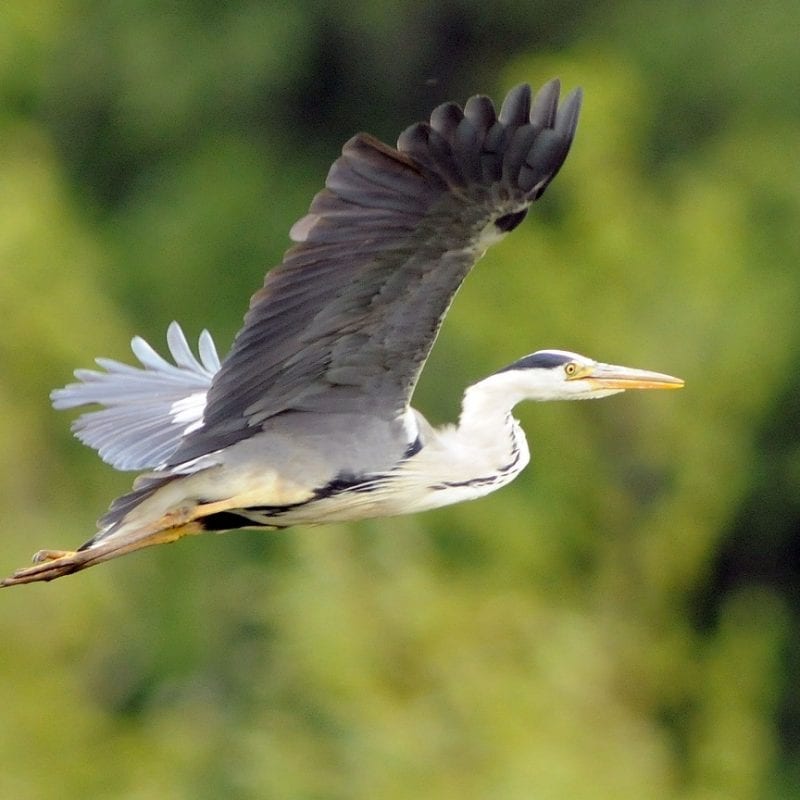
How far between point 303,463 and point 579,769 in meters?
4.58

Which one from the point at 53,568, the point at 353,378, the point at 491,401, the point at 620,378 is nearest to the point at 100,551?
the point at 53,568

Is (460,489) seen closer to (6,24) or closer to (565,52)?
(565,52)

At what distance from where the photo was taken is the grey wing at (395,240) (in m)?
5.27

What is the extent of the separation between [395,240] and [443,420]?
28.7 feet

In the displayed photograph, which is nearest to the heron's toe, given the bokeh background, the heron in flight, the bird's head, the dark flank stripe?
the heron in flight

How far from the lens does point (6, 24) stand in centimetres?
1977

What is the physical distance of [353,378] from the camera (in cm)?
598

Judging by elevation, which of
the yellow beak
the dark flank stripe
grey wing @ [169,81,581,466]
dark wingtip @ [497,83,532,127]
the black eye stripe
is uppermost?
dark wingtip @ [497,83,532,127]

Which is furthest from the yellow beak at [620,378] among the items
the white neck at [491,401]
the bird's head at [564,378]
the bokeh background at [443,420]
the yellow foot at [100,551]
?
the bokeh background at [443,420]

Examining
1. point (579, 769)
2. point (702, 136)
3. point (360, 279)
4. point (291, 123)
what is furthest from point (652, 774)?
point (291, 123)

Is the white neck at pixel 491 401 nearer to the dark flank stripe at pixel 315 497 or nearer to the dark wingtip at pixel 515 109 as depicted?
the dark flank stripe at pixel 315 497

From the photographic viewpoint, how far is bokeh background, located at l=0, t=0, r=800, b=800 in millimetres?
10711

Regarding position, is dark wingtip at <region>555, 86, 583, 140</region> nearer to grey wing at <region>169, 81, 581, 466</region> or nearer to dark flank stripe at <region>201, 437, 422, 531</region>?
grey wing at <region>169, 81, 581, 466</region>

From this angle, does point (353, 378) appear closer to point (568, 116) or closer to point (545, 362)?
point (545, 362)
